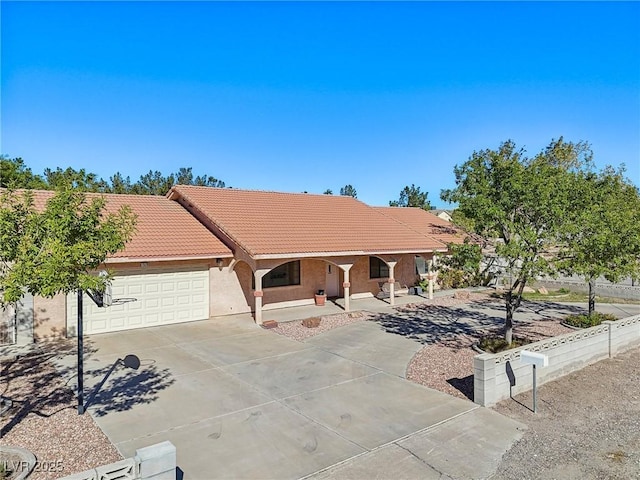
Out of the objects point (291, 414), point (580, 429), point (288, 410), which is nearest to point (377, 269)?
point (288, 410)

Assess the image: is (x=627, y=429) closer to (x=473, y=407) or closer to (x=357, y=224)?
(x=473, y=407)

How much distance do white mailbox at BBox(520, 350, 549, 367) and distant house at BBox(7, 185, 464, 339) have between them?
8.81 metres

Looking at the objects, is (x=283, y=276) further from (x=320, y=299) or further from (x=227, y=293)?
(x=227, y=293)

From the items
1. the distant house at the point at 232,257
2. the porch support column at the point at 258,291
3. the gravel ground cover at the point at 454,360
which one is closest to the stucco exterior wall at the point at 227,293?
the distant house at the point at 232,257

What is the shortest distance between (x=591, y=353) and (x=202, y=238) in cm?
1295

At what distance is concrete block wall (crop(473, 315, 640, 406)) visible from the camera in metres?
8.33

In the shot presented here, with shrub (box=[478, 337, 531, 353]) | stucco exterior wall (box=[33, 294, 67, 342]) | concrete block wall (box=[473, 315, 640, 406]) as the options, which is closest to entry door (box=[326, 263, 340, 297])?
shrub (box=[478, 337, 531, 353])

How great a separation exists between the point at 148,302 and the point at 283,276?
5598 millimetres

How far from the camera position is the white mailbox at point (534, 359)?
791 cm

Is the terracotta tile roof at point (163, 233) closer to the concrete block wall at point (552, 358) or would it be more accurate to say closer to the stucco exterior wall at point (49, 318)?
the stucco exterior wall at point (49, 318)

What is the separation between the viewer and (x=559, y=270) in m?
9.90

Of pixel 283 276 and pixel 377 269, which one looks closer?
pixel 283 276

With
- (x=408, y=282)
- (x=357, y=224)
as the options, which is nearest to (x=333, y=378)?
(x=357, y=224)

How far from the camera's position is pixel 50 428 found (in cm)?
712
